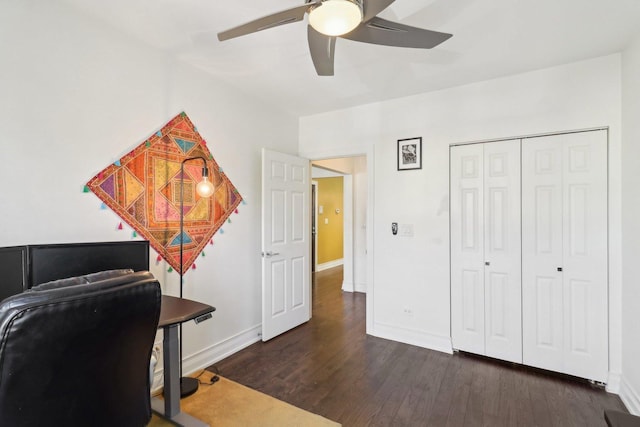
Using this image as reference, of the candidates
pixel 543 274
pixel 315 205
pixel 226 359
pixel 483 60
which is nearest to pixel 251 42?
pixel 483 60

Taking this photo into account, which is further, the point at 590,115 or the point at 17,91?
the point at 590,115

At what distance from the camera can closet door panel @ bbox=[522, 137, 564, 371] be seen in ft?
8.14

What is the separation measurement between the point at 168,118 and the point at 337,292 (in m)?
3.73

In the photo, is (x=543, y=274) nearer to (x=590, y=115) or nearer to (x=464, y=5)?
(x=590, y=115)

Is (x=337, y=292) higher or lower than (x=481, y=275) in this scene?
lower

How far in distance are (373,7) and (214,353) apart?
2.85 m

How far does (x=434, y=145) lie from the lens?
2986mm

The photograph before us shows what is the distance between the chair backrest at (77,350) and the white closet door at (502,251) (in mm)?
2753

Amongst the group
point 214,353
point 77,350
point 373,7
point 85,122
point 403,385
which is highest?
point 373,7

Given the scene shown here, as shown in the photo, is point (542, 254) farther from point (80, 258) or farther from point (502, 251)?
point (80, 258)

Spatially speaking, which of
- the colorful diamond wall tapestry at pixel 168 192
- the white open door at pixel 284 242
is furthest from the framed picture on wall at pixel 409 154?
the colorful diamond wall tapestry at pixel 168 192

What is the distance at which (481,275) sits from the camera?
2.78m

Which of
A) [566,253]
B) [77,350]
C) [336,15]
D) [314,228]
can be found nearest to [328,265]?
[314,228]

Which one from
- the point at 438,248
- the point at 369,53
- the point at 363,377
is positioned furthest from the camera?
the point at 438,248
